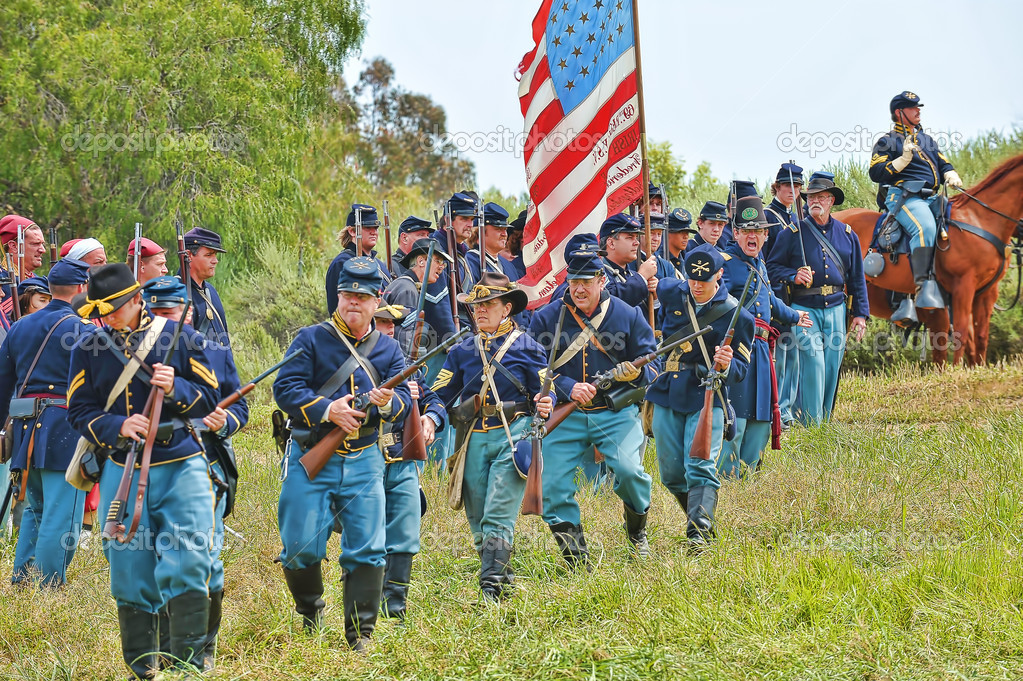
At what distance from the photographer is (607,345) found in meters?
7.79

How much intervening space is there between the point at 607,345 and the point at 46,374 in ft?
11.8

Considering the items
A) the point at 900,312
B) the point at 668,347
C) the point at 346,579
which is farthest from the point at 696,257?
the point at 900,312

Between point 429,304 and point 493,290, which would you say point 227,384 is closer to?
point 493,290

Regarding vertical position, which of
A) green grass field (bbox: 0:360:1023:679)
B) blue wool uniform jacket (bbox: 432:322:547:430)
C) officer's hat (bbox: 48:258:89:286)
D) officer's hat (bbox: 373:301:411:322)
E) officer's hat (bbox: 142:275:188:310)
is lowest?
green grass field (bbox: 0:360:1023:679)

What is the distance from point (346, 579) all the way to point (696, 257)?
3415mm

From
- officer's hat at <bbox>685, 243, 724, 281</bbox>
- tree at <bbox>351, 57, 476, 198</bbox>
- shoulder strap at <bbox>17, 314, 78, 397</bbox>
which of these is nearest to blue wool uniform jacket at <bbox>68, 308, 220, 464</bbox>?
shoulder strap at <bbox>17, 314, 78, 397</bbox>

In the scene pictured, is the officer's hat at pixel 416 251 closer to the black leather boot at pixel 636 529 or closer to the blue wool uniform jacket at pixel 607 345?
the blue wool uniform jacket at pixel 607 345

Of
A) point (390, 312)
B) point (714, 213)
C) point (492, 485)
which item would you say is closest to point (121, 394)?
point (390, 312)

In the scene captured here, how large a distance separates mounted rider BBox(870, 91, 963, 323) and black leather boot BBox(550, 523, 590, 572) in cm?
717

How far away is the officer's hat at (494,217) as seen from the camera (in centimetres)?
1056

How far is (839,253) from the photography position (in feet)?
38.2

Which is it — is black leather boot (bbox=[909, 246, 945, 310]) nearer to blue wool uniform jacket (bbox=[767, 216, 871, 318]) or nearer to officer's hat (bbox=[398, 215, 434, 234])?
blue wool uniform jacket (bbox=[767, 216, 871, 318])

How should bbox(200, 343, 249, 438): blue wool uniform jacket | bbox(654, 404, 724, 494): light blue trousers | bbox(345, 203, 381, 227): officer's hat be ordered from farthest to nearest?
bbox(345, 203, 381, 227): officer's hat, bbox(654, 404, 724, 494): light blue trousers, bbox(200, 343, 249, 438): blue wool uniform jacket

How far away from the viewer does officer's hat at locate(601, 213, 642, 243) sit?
892 centimetres
